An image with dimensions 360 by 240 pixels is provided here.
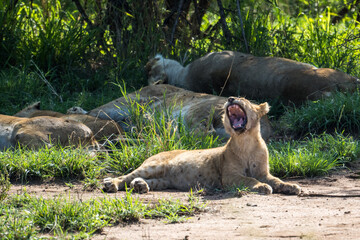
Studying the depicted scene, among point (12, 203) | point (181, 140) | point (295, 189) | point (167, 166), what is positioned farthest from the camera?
point (181, 140)

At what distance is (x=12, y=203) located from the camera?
4.71 m

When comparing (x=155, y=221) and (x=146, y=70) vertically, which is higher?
(x=146, y=70)

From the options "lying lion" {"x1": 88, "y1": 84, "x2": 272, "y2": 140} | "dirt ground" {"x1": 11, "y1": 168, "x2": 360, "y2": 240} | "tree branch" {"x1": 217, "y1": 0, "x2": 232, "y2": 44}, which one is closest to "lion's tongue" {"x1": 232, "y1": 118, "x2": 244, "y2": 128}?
"dirt ground" {"x1": 11, "y1": 168, "x2": 360, "y2": 240}

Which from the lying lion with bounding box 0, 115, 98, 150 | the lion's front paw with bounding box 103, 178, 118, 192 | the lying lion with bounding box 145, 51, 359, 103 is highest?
the lying lion with bounding box 145, 51, 359, 103

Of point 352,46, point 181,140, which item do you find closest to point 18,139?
point 181,140

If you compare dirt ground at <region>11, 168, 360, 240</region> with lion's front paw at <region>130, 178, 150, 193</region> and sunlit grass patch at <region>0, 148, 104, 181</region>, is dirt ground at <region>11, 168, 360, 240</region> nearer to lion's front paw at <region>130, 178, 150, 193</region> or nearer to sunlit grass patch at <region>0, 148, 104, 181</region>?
lion's front paw at <region>130, 178, 150, 193</region>

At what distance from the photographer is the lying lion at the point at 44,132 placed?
7.22 m

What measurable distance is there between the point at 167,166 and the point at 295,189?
1300 millimetres

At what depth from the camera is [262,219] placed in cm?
436

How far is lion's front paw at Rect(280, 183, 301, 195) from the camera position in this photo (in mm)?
5369

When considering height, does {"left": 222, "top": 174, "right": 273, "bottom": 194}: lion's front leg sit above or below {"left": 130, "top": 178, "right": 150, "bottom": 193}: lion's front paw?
above

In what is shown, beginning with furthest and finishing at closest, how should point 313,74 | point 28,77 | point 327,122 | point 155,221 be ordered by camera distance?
point 28,77 → point 313,74 → point 327,122 → point 155,221

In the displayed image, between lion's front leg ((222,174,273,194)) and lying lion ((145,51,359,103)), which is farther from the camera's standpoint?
lying lion ((145,51,359,103))

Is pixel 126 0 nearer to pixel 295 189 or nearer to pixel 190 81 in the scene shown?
pixel 190 81
